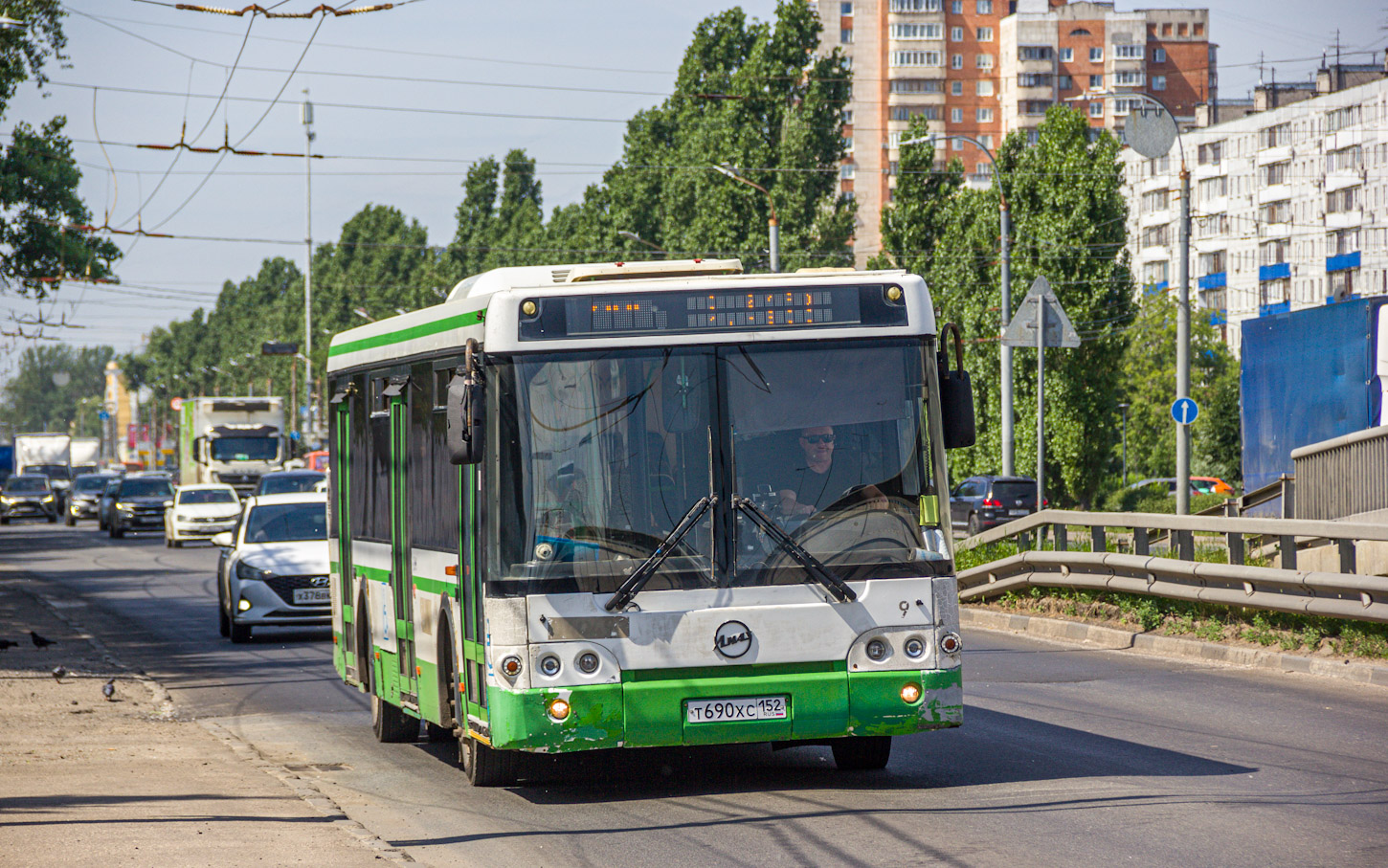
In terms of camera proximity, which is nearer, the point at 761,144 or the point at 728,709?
the point at 728,709

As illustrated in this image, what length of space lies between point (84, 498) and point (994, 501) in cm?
3909

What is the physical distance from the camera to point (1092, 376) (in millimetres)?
51000

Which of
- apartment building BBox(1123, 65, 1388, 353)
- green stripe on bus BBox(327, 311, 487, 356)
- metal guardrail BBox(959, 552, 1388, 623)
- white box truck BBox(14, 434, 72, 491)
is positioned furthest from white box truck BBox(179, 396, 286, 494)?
apartment building BBox(1123, 65, 1388, 353)

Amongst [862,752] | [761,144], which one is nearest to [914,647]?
[862,752]

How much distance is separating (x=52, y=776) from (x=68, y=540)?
146 ft

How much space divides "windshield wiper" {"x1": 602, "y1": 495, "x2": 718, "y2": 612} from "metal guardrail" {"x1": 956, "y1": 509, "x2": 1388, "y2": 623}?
612cm

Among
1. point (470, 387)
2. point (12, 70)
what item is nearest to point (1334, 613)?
point (470, 387)

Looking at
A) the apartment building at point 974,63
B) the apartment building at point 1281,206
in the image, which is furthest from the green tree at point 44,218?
the apartment building at point 974,63

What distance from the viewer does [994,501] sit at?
139 ft

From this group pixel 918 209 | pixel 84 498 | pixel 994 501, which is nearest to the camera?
pixel 994 501

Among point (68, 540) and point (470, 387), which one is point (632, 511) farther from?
point (68, 540)

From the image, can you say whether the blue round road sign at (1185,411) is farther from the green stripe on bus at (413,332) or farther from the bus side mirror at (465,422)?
the bus side mirror at (465,422)

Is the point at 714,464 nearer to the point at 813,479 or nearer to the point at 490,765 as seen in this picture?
the point at 813,479

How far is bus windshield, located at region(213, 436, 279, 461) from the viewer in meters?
54.5
